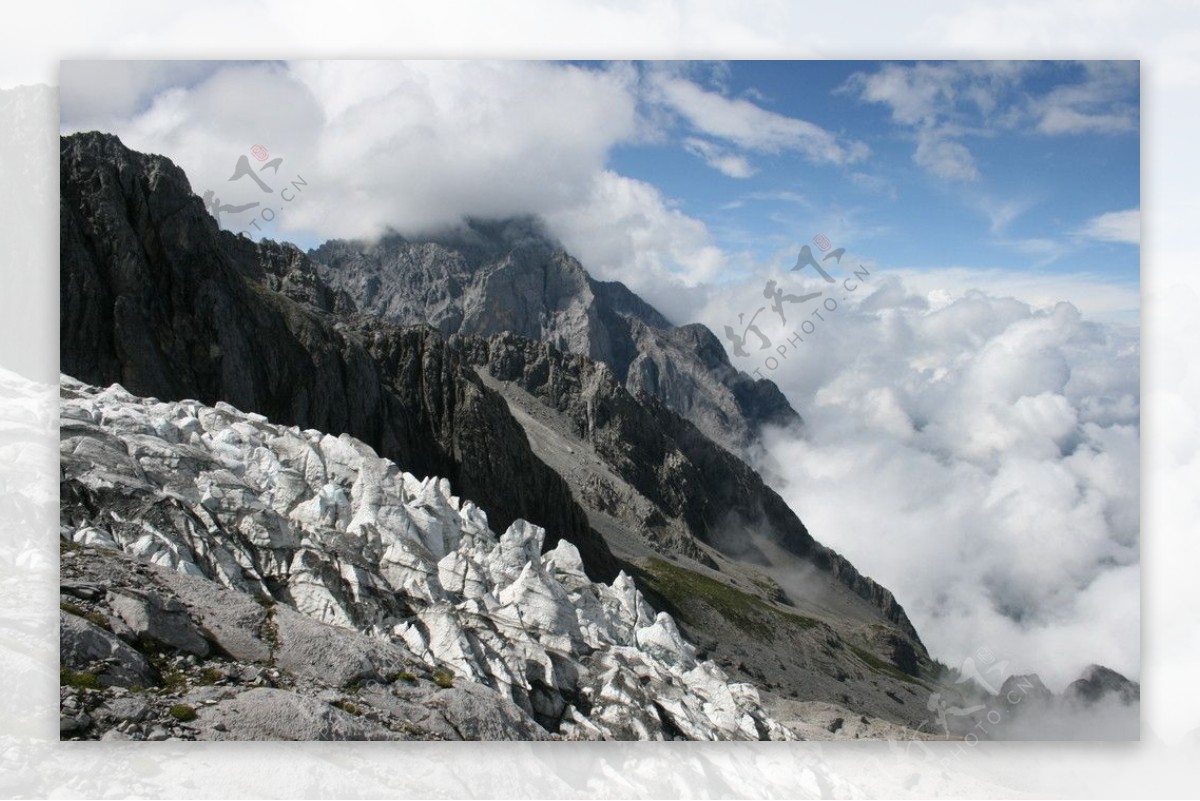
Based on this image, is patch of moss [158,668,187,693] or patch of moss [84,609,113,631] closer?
patch of moss [158,668,187,693]

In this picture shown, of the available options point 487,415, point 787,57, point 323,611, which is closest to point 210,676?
point 323,611

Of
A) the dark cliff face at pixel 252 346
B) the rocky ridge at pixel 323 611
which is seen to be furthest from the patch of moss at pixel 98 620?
the dark cliff face at pixel 252 346

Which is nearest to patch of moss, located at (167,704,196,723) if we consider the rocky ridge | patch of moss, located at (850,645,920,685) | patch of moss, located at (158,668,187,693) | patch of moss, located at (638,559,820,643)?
the rocky ridge

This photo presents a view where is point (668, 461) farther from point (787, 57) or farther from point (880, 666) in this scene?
point (787, 57)

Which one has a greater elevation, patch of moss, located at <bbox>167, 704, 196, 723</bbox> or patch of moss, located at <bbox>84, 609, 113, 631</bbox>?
patch of moss, located at <bbox>84, 609, 113, 631</bbox>

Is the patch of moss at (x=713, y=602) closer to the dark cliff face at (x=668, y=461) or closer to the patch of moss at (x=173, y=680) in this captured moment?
the dark cliff face at (x=668, y=461)

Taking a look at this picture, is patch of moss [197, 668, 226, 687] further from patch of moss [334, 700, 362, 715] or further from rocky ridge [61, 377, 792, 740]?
patch of moss [334, 700, 362, 715]

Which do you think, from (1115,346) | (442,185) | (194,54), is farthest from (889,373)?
(194,54)
